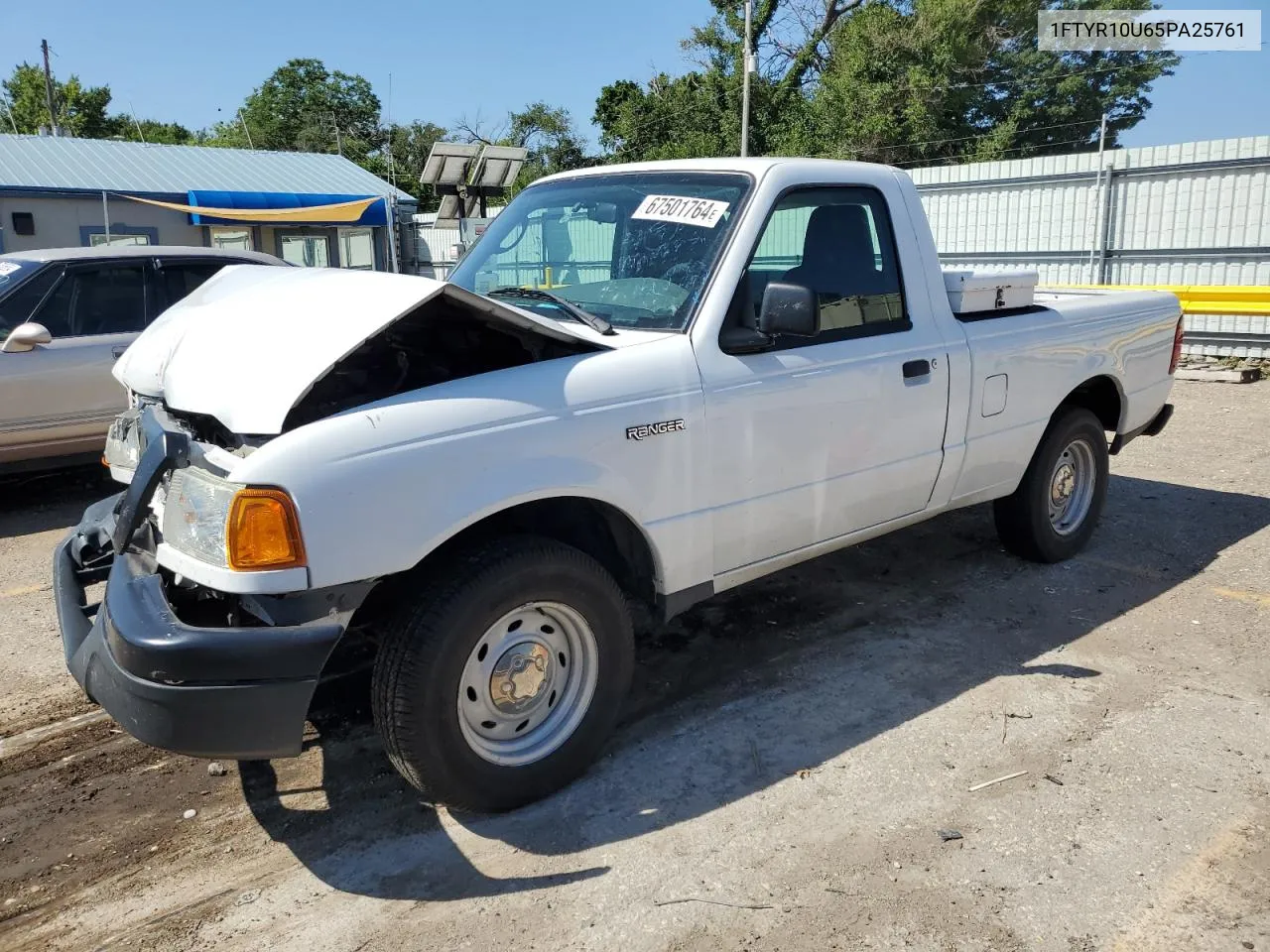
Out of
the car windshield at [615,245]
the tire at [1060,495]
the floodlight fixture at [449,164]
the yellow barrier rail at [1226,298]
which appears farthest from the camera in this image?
the floodlight fixture at [449,164]

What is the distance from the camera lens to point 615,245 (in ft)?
13.1

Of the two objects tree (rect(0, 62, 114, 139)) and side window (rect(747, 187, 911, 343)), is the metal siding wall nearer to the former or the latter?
side window (rect(747, 187, 911, 343))

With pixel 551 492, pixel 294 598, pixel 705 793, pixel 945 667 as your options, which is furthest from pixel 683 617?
pixel 294 598

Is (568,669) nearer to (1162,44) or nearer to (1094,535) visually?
(1094,535)

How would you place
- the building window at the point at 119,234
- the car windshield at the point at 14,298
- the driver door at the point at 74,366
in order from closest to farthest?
1. the driver door at the point at 74,366
2. the car windshield at the point at 14,298
3. the building window at the point at 119,234

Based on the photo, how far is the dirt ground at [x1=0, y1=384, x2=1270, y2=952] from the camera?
268 centimetres

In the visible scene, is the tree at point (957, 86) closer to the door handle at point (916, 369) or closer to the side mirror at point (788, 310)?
the door handle at point (916, 369)

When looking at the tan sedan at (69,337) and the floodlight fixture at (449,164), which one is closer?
the tan sedan at (69,337)

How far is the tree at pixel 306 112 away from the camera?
202ft

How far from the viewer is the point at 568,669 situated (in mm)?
3283

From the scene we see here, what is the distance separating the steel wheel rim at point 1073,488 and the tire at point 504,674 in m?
3.22

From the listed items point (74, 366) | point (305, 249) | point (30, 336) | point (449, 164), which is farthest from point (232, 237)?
point (30, 336)

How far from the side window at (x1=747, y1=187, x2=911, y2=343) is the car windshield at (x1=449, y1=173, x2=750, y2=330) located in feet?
1.23

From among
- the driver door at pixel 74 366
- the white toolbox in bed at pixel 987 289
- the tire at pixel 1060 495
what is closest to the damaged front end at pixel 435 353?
the white toolbox in bed at pixel 987 289
